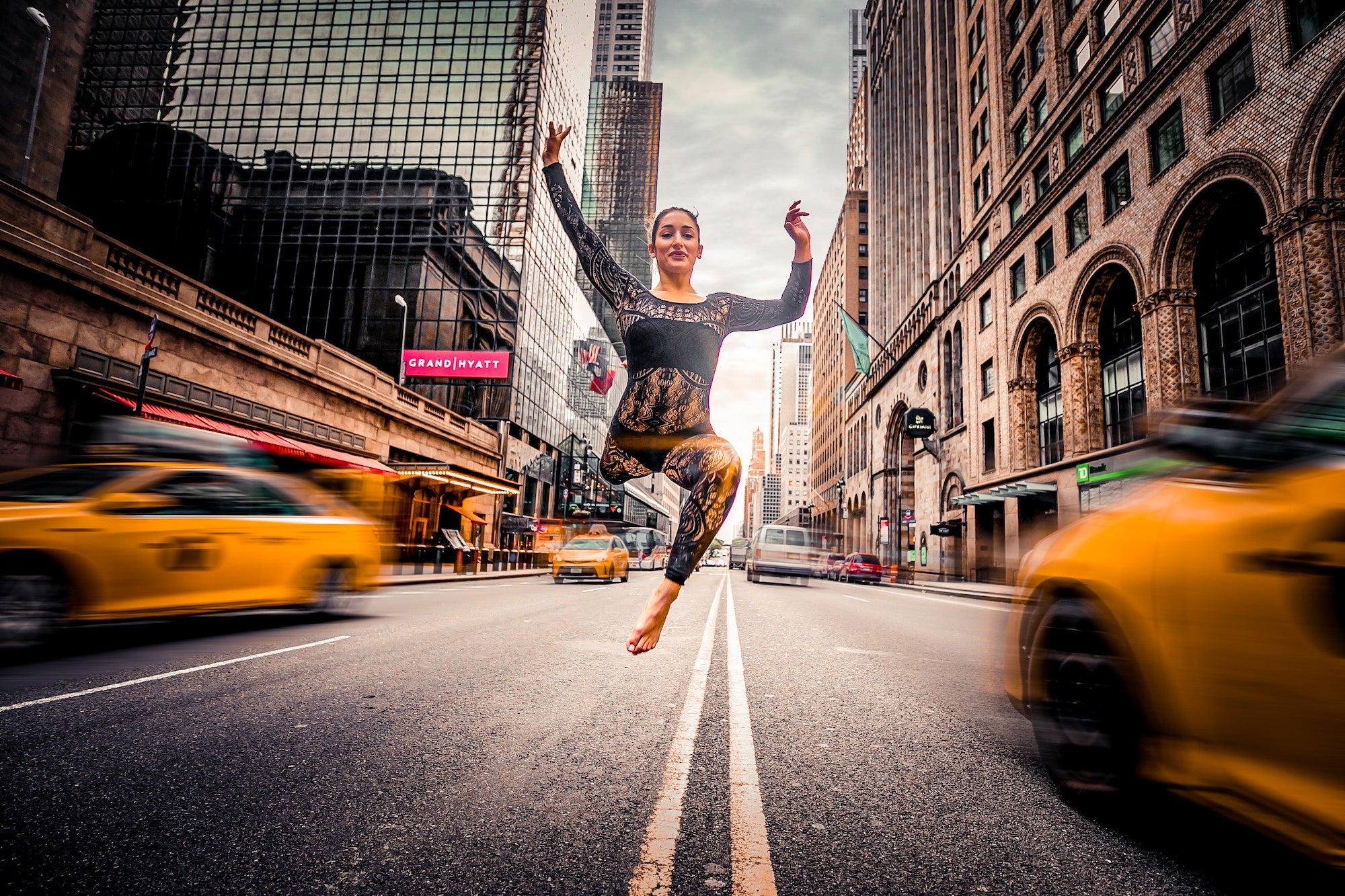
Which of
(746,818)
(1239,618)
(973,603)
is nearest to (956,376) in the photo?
(973,603)

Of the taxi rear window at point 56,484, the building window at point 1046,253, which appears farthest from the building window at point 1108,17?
the taxi rear window at point 56,484

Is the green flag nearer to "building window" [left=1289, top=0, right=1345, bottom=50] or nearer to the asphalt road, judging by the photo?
the asphalt road

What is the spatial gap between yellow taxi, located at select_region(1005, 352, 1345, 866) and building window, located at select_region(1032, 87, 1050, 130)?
104 ft

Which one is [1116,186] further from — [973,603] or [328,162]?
[328,162]

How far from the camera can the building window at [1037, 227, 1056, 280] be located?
24766mm

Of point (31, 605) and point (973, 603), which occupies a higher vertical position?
point (31, 605)

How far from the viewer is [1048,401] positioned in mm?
27922

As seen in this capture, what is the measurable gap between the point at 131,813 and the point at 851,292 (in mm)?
82487

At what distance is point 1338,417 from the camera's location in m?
1.72

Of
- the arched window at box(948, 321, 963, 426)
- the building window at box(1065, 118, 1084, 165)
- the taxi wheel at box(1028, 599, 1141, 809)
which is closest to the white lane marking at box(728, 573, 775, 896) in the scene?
the taxi wheel at box(1028, 599, 1141, 809)

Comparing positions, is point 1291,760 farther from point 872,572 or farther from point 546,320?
point 872,572

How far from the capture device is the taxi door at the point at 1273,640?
1.56 metres

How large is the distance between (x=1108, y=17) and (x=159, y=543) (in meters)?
31.2

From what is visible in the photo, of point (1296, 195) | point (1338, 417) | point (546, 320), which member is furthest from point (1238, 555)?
point (1296, 195)
